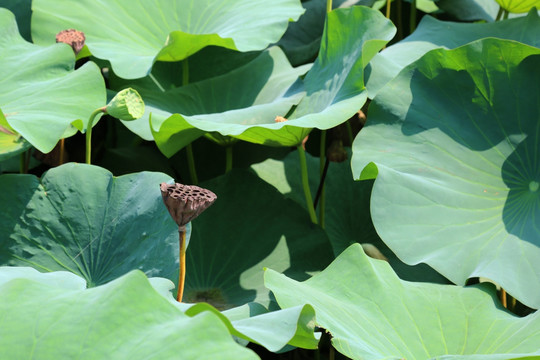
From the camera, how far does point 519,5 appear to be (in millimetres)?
2031

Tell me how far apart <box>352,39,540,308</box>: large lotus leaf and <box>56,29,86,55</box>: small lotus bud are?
719mm

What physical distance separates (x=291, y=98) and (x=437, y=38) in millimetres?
540

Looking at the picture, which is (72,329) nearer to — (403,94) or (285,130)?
(285,130)

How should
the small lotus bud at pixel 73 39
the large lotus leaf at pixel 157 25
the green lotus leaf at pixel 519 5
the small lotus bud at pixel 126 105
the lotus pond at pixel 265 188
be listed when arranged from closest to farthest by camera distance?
the lotus pond at pixel 265 188 → the small lotus bud at pixel 126 105 → the small lotus bud at pixel 73 39 → the large lotus leaf at pixel 157 25 → the green lotus leaf at pixel 519 5

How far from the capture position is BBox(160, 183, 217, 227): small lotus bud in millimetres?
1095

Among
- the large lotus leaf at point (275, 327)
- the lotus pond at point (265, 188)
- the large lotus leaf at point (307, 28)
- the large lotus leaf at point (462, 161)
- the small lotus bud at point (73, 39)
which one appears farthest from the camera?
the large lotus leaf at point (307, 28)

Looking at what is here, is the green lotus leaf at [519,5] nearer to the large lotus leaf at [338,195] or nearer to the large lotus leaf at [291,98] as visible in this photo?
the large lotus leaf at [291,98]

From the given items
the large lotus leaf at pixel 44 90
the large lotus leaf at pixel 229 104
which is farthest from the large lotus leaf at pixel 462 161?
the large lotus leaf at pixel 44 90

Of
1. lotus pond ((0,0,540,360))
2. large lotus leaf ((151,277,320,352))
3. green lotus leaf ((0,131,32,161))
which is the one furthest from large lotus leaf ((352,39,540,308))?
green lotus leaf ((0,131,32,161))

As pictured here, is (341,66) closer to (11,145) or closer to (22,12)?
(11,145)

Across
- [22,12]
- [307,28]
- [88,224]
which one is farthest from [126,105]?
[307,28]

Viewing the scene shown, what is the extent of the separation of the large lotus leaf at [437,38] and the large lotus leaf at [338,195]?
0.33 metres

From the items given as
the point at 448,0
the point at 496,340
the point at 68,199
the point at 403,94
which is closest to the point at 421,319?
the point at 496,340

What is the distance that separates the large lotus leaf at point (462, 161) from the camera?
1438 mm
